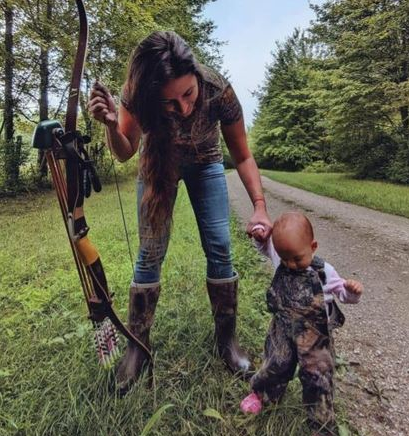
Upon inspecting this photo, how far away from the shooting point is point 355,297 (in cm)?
120

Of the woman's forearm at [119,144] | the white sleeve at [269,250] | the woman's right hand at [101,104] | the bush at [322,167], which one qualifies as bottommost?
the bush at [322,167]

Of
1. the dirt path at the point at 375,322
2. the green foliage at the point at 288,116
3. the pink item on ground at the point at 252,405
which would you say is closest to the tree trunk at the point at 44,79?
the dirt path at the point at 375,322

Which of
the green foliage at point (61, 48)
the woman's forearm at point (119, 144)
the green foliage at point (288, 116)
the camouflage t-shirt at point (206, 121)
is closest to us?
the woman's forearm at point (119, 144)

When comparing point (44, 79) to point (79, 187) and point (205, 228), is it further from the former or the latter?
point (79, 187)

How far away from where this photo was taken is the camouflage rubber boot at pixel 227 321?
163 centimetres

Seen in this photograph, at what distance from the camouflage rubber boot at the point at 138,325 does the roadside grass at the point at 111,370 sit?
0.06 m

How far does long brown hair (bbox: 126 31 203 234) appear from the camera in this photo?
122 centimetres

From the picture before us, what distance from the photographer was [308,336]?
1.23 meters

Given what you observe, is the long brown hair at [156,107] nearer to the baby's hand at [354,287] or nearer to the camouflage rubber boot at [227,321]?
the camouflage rubber boot at [227,321]

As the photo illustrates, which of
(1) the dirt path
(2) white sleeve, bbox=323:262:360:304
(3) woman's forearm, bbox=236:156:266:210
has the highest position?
(3) woman's forearm, bbox=236:156:266:210

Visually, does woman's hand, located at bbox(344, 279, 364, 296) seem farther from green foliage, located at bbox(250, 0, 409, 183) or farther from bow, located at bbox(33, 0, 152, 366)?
green foliage, located at bbox(250, 0, 409, 183)

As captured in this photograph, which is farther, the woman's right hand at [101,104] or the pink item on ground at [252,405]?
the pink item on ground at [252,405]

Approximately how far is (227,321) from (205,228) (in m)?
0.44

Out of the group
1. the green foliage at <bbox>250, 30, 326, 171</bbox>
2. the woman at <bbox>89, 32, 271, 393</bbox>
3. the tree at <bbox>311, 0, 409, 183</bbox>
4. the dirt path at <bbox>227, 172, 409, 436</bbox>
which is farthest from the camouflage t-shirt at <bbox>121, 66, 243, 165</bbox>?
the green foliage at <bbox>250, 30, 326, 171</bbox>
